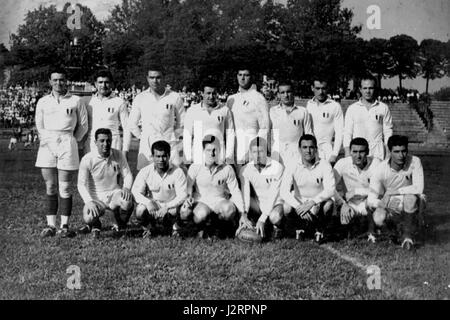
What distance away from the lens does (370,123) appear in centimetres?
663

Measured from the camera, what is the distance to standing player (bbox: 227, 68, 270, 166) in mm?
6598

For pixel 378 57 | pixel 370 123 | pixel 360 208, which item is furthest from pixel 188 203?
pixel 378 57

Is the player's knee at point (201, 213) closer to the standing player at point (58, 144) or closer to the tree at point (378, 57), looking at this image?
the standing player at point (58, 144)

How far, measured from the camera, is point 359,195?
597 centimetres

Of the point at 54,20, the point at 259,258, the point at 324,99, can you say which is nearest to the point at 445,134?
the point at 54,20

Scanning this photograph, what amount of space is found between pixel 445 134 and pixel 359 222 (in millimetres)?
31420

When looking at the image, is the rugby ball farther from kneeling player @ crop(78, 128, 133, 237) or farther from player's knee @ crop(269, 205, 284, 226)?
kneeling player @ crop(78, 128, 133, 237)

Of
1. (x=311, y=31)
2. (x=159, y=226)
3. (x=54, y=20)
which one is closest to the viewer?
(x=159, y=226)

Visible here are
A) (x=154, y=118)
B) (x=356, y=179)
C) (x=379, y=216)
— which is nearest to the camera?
(x=379, y=216)

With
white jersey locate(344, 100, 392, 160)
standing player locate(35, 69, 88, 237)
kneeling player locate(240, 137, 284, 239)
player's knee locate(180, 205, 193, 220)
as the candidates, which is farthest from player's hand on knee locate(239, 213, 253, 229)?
standing player locate(35, 69, 88, 237)

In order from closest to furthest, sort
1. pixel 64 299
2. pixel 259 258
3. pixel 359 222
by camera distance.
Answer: pixel 64 299 → pixel 259 258 → pixel 359 222

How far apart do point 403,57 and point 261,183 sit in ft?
117

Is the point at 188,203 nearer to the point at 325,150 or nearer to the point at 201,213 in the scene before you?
the point at 201,213

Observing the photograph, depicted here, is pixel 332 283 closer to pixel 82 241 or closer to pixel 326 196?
pixel 326 196
